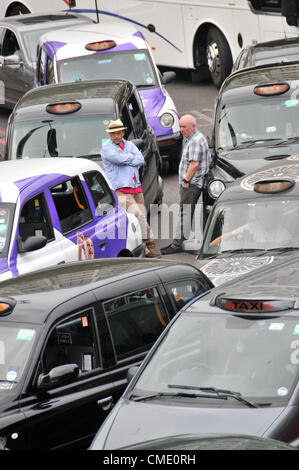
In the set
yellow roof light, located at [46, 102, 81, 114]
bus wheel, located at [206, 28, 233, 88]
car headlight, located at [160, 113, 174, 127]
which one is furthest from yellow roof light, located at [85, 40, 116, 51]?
bus wheel, located at [206, 28, 233, 88]

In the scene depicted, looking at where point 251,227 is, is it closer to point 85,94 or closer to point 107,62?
point 85,94

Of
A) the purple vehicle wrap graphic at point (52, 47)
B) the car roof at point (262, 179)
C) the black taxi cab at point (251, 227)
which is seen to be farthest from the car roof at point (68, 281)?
the purple vehicle wrap graphic at point (52, 47)

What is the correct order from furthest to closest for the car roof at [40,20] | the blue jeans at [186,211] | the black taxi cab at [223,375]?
the car roof at [40,20] → the blue jeans at [186,211] → the black taxi cab at [223,375]

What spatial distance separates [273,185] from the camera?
37.7 feet

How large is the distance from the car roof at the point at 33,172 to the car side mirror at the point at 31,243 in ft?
1.41

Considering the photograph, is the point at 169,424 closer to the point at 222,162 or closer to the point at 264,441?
the point at 264,441

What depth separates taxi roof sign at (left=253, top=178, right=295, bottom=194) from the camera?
1141 cm

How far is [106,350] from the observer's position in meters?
8.20

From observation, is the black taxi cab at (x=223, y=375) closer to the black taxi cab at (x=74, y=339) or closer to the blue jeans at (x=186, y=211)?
the black taxi cab at (x=74, y=339)

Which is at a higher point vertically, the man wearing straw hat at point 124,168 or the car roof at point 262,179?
the car roof at point 262,179

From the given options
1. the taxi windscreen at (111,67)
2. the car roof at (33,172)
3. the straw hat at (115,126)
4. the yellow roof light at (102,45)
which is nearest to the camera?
the car roof at (33,172)

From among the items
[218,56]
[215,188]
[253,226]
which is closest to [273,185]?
[253,226]

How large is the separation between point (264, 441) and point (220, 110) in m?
10.4

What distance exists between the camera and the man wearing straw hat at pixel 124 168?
1397cm
